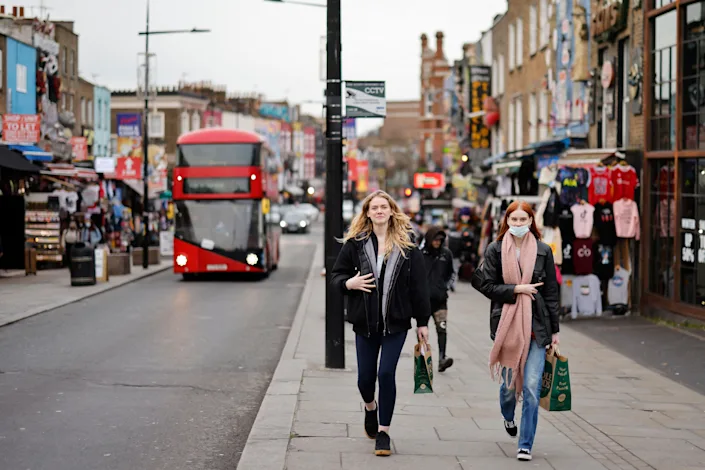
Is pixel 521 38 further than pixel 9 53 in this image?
No

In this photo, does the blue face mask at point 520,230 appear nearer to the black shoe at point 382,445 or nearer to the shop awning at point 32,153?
the black shoe at point 382,445

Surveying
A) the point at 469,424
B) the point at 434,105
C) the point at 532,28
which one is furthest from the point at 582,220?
the point at 434,105

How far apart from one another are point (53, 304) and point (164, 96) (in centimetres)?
6426

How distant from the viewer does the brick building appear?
89.0m

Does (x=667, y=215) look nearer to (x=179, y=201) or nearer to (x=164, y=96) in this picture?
(x=179, y=201)

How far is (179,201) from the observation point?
99.2 ft

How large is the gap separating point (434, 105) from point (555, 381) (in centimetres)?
8382

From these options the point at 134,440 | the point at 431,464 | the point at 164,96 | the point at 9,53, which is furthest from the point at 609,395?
the point at 164,96

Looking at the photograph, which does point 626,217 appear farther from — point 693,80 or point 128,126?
point 128,126

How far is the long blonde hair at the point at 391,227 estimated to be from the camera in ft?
25.1

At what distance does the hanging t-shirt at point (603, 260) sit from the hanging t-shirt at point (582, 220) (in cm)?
51

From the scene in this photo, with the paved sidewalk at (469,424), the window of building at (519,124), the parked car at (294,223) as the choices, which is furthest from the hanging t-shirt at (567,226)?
the parked car at (294,223)

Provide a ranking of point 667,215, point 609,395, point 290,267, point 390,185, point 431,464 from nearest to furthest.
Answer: point 431,464 < point 609,395 < point 667,215 < point 290,267 < point 390,185

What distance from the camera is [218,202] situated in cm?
3016
